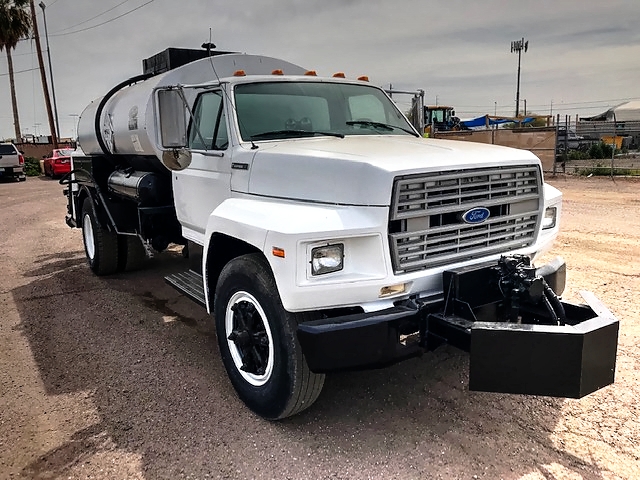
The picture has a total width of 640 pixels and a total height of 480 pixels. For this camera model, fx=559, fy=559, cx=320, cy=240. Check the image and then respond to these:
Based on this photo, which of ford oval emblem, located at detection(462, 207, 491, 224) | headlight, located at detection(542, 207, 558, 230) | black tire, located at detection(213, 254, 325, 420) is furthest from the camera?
headlight, located at detection(542, 207, 558, 230)

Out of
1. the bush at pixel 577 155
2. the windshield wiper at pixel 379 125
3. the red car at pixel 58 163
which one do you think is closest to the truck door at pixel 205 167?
the windshield wiper at pixel 379 125

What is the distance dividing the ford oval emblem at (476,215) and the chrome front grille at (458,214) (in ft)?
0.08

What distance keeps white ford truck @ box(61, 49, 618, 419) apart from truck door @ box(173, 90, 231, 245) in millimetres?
20

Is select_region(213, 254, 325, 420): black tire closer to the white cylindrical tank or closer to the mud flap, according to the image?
the mud flap

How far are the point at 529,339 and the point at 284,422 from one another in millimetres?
1734

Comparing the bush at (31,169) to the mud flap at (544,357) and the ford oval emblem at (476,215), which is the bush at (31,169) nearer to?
the ford oval emblem at (476,215)

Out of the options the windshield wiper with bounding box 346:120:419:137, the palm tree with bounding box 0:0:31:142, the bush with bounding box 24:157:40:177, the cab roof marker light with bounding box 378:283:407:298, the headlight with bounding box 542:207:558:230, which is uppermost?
the palm tree with bounding box 0:0:31:142

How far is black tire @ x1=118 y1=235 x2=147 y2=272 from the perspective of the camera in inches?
311

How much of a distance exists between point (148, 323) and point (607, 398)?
4.35 m

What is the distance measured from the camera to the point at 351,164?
3.44 m

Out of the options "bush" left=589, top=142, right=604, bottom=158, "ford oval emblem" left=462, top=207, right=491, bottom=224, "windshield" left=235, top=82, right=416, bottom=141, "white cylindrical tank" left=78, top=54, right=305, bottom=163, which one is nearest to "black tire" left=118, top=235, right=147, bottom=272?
"white cylindrical tank" left=78, top=54, right=305, bottom=163

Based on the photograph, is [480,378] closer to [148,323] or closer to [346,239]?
[346,239]

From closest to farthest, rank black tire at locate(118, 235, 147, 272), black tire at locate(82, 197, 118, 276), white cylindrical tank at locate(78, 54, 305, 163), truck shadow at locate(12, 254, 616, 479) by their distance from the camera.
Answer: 1. truck shadow at locate(12, 254, 616, 479)
2. white cylindrical tank at locate(78, 54, 305, 163)
3. black tire at locate(82, 197, 118, 276)
4. black tire at locate(118, 235, 147, 272)

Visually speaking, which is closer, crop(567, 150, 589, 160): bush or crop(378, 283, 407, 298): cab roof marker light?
crop(378, 283, 407, 298): cab roof marker light
